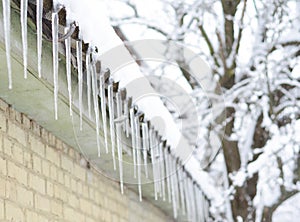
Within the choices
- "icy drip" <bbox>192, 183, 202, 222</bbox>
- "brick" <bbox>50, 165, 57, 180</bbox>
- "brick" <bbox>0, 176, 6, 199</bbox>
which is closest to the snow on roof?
"brick" <bbox>50, 165, 57, 180</bbox>

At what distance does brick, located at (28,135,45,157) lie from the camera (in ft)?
9.96

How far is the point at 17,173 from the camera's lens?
2.83 metres

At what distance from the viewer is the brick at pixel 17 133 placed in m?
2.81

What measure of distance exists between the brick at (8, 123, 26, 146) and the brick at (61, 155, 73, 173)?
54cm

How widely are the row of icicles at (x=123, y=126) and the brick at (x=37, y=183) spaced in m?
0.31

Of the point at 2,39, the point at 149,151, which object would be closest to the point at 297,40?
the point at 149,151

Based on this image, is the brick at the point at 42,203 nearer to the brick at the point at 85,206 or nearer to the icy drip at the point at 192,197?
the brick at the point at 85,206

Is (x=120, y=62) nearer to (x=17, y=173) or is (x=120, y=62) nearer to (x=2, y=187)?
(x=17, y=173)

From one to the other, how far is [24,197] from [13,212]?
146 millimetres

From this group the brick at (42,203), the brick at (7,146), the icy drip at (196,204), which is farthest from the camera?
the icy drip at (196,204)

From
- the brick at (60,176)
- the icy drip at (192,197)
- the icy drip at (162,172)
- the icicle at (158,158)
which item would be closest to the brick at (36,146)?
the brick at (60,176)

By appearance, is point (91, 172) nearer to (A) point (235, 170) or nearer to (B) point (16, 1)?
(B) point (16, 1)

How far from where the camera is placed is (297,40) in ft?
22.9

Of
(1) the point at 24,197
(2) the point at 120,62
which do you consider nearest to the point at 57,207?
(1) the point at 24,197
